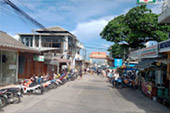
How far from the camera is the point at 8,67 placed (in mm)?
12859

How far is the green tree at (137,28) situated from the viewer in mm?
16875

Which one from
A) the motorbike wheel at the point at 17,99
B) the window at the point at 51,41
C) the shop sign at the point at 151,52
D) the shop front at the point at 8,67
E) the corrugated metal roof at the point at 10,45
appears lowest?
the motorbike wheel at the point at 17,99

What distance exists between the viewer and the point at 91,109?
695 centimetres

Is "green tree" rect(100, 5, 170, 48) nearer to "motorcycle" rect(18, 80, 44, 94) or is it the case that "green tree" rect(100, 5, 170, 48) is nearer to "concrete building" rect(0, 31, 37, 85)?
"concrete building" rect(0, 31, 37, 85)

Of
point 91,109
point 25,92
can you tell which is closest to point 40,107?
point 91,109

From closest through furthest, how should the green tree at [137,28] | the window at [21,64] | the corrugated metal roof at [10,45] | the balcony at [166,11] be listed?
the balcony at [166,11] → the corrugated metal roof at [10,45] → the window at [21,64] → the green tree at [137,28]

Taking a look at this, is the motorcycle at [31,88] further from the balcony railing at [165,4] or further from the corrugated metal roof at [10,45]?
the balcony railing at [165,4]

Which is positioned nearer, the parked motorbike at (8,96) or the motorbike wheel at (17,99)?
the parked motorbike at (8,96)

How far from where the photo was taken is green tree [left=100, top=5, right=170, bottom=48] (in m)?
16.9

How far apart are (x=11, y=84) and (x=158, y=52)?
38.0 feet

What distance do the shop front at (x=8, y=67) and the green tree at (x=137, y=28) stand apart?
11414 millimetres

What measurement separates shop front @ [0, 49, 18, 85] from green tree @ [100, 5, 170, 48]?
11.4 meters

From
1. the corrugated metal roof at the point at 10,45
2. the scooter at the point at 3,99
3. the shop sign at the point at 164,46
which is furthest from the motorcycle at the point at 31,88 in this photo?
the shop sign at the point at 164,46

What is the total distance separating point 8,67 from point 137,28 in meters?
13.5
